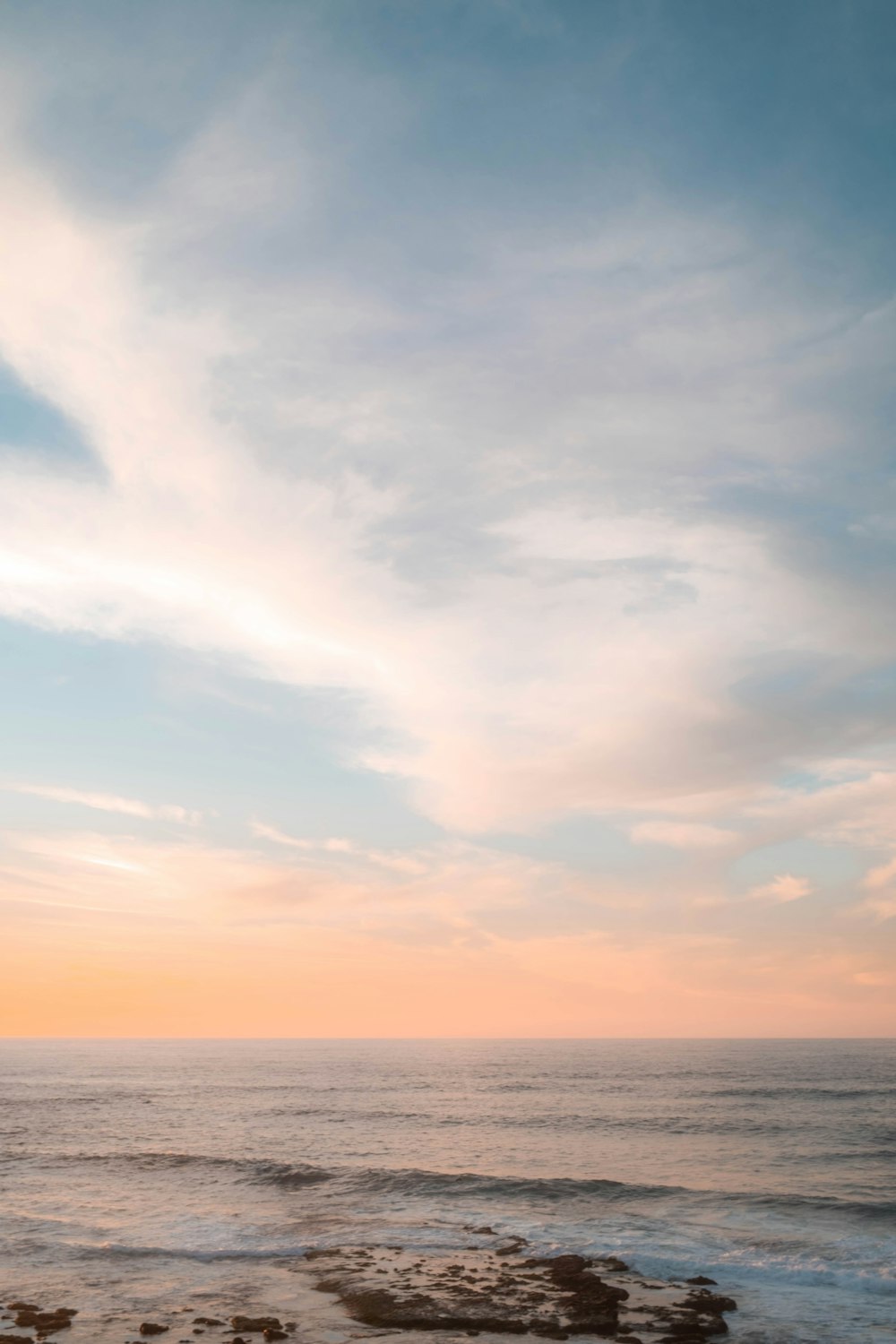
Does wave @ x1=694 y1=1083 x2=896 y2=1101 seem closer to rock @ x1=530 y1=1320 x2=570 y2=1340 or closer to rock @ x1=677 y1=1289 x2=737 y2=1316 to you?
rock @ x1=677 y1=1289 x2=737 y2=1316

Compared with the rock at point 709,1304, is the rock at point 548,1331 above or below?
above

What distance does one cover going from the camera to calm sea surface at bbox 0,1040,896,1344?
25.3 meters

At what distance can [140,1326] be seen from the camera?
2025 cm

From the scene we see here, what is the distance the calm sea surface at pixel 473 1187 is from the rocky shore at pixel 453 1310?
146 cm

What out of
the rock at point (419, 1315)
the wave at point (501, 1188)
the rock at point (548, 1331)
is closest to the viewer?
the rock at point (548, 1331)

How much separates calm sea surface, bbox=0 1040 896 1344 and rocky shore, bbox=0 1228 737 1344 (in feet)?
4.80

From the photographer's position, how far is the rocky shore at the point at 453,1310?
19875mm

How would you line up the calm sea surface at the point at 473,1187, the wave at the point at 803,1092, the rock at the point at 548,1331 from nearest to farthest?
the rock at the point at 548,1331 → the calm sea surface at the point at 473,1187 → the wave at the point at 803,1092

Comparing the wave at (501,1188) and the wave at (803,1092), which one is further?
the wave at (803,1092)

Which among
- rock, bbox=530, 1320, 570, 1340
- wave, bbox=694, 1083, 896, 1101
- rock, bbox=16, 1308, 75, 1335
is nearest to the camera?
rock, bbox=530, 1320, 570, 1340

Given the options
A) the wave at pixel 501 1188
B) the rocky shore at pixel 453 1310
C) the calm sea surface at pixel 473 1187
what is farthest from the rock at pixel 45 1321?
the wave at pixel 501 1188

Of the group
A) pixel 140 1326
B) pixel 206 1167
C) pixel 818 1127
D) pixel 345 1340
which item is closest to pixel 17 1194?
pixel 206 1167

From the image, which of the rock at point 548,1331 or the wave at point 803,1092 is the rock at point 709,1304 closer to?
the rock at point 548,1331

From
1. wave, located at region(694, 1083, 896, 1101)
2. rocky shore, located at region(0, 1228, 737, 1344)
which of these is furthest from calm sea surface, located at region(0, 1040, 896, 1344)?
rocky shore, located at region(0, 1228, 737, 1344)
